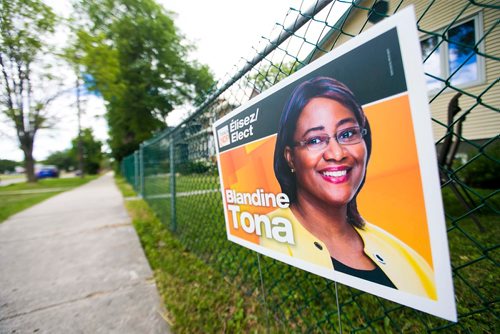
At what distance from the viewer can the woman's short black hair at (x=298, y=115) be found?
625 millimetres

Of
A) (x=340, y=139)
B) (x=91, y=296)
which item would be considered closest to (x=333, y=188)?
(x=340, y=139)

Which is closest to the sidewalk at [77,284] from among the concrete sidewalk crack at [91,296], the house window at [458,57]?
the concrete sidewalk crack at [91,296]

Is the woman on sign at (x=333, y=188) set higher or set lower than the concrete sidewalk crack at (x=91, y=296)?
higher

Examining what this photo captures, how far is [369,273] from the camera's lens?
0.66 m

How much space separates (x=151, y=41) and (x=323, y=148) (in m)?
21.1

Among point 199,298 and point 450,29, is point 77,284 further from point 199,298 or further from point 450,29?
point 450,29

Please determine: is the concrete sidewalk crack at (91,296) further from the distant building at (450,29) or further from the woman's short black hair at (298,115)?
the distant building at (450,29)

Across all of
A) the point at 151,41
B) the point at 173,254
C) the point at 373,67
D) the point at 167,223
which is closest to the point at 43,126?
the point at 151,41

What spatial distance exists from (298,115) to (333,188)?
0.27 metres

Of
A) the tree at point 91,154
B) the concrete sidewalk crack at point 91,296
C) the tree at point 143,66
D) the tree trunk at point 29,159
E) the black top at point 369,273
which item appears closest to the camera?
the black top at point 369,273

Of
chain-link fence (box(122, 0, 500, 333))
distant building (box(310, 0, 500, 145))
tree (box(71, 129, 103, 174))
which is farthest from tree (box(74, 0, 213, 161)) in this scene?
tree (box(71, 129, 103, 174))

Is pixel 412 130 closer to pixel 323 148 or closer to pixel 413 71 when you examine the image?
pixel 413 71

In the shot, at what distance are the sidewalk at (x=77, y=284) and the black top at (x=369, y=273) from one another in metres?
1.20

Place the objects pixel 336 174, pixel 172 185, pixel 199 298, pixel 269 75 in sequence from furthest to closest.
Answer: pixel 172 185, pixel 199 298, pixel 269 75, pixel 336 174
